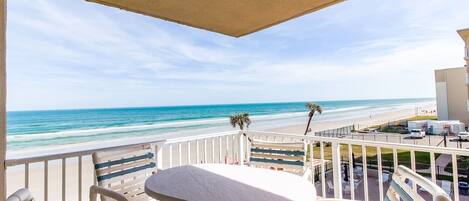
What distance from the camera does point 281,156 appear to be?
2.52 m

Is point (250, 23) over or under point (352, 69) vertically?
under

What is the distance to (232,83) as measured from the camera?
99.9 feet

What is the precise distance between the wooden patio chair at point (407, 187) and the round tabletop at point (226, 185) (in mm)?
392

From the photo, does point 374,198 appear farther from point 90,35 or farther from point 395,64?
point 395,64

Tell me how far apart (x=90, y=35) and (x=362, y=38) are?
19741 mm

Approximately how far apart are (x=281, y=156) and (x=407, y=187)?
1414 millimetres

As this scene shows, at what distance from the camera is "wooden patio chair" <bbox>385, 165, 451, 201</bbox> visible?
0.95m

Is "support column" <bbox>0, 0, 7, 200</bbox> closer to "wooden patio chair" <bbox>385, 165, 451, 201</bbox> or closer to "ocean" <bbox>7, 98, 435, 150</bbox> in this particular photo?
"wooden patio chair" <bbox>385, 165, 451, 201</bbox>

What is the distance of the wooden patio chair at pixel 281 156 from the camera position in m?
2.42

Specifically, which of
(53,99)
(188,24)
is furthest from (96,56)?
(188,24)

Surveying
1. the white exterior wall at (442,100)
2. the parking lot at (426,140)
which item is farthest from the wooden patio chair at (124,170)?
the white exterior wall at (442,100)

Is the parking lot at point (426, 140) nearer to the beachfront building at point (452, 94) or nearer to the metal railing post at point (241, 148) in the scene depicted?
the beachfront building at point (452, 94)

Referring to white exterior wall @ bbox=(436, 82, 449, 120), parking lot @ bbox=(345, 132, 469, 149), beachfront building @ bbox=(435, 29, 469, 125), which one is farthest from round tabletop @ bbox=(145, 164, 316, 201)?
white exterior wall @ bbox=(436, 82, 449, 120)

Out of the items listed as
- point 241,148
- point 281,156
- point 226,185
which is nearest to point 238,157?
point 241,148
